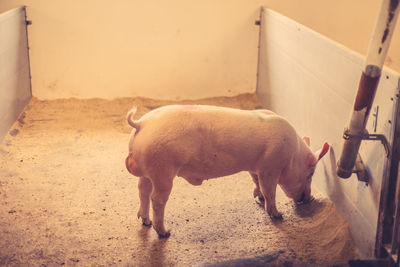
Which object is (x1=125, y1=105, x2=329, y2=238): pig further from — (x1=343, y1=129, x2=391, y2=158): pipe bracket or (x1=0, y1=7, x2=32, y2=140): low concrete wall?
(x1=0, y1=7, x2=32, y2=140): low concrete wall

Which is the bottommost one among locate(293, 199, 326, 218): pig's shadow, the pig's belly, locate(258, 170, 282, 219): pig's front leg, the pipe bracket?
locate(293, 199, 326, 218): pig's shadow

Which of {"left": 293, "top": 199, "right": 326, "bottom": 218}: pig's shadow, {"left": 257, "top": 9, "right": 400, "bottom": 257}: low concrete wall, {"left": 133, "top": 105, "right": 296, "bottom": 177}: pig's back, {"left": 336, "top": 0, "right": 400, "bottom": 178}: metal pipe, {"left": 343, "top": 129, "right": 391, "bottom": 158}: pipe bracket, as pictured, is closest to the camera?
{"left": 336, "top": 0, "right": 400, "bottom": 178}: metal pipe

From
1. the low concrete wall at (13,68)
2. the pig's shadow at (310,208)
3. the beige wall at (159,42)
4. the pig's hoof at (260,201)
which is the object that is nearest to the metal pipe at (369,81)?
the pig's shadow at (310,208)

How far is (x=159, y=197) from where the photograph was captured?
2.35m

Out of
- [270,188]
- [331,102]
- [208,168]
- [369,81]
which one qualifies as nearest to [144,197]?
[208,168]

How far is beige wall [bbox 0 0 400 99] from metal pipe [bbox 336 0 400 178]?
8.79ft

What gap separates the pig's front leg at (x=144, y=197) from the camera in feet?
8.23

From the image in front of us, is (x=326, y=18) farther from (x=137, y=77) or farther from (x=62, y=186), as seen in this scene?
(x=62, y=186)

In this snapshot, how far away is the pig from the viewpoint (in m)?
2.29

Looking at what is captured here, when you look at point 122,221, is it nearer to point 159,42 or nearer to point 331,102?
point 331,102

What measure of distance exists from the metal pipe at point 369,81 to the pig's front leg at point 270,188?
0.38 meters

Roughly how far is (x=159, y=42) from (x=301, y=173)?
2.44 m

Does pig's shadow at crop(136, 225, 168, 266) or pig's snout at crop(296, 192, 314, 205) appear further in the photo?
pig's snout at crop(296, 192, 314, 205)

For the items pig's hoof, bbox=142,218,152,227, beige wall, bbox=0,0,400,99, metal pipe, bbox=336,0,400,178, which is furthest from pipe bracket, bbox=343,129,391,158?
beige wall, bbox=0,0,400,99
